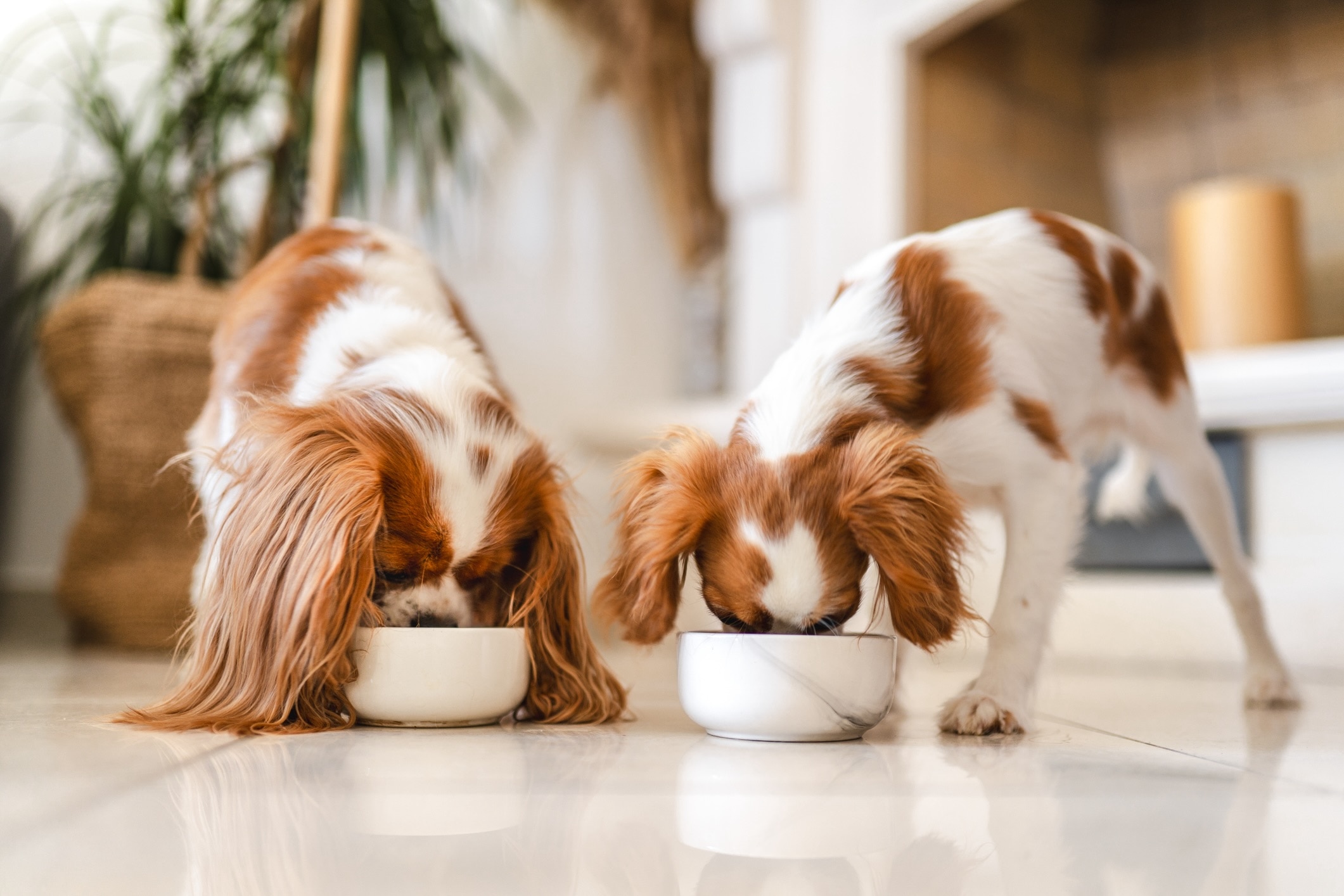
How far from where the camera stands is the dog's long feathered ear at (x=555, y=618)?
150cm

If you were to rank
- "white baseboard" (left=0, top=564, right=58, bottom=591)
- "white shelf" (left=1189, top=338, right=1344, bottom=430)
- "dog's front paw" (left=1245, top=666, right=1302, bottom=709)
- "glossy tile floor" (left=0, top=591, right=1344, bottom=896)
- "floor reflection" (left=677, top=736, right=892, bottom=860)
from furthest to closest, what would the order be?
1. "white baseboard" (left=0, top=564, right=58, bottom=591)
2. "white shelf" (left=1189, top=338, right=1344, bottom=430)
3. "dog's front paw" (left=1245, top=666, right=1302, bottom=709)
4. "floor reflection" (left=677, top=736, right=892, bottom=860)
5. "glossy tile floor" (left=0, top=591, right=1344, bottom=896)

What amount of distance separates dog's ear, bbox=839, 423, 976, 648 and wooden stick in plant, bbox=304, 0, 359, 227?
1.73 metres

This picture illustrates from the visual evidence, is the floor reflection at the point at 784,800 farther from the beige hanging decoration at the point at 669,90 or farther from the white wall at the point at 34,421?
the beige hanging decoration at the point at 669,90

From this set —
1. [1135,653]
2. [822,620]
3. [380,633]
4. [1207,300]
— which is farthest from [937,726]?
[1207,300]

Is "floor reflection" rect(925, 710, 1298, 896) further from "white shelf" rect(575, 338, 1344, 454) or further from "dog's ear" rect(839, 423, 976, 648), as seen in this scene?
"white shelf" rect(575, 338, 1344, 454)

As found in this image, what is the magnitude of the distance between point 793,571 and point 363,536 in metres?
0.48

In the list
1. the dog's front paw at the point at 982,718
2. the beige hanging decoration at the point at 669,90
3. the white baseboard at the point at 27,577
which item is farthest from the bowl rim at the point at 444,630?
the beige hanging decoration at the point at 669,90

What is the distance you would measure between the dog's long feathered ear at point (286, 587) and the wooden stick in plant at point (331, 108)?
1.38 meters

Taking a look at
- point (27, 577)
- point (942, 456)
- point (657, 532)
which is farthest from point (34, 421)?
point (942, 456)

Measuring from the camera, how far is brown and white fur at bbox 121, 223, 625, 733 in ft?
4.32

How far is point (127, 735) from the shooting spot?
1250 mm

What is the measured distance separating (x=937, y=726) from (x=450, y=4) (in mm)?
2990

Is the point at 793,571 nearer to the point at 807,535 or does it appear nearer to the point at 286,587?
the point at 807,535

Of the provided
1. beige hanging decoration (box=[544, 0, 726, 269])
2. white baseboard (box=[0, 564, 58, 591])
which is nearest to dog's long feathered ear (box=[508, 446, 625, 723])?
white baseboard (box=[0, 564, 58, 591])
